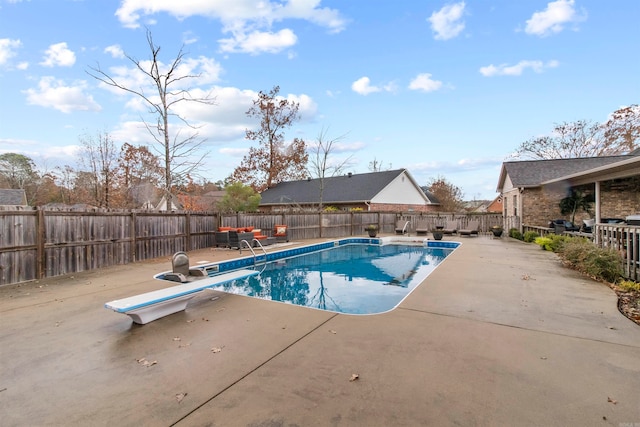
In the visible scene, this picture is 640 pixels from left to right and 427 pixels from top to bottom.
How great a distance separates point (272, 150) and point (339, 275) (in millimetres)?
23326

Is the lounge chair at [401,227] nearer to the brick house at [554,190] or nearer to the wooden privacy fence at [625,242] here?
the brick house at [554,190]

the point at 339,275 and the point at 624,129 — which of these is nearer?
the point at 339,275

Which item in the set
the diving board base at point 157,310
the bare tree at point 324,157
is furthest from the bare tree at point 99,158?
the diving board base at point 157,310

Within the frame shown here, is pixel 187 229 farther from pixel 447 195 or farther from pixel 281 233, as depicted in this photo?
pixel 447 195

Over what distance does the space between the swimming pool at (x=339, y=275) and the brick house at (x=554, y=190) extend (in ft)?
16.5

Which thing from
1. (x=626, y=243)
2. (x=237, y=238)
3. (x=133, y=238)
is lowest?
(x=237, y=238)

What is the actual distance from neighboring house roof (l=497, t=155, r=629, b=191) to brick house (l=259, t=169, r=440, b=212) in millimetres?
8671

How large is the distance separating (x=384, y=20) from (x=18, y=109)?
55.4 ft

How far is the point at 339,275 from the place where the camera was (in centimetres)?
882

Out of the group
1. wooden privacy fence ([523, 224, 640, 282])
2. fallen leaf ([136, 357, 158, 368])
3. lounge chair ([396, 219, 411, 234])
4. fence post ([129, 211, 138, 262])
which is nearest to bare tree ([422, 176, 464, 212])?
lounge chair ([396, 219, 411, 234])

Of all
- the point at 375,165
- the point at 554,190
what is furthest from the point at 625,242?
the point at 375,165

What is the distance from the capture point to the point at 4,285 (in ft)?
20.1

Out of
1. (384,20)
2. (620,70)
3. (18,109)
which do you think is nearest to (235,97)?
(384,20)

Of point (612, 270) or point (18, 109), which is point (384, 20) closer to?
point (612, 270)
